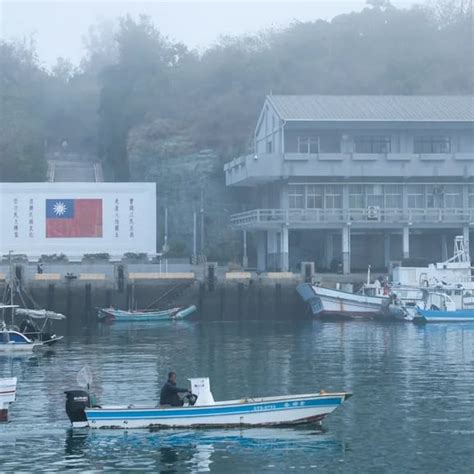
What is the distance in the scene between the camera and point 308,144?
302 ft

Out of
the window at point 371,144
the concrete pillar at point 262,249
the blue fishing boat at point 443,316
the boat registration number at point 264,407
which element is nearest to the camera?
the boat registration number at point 264,407

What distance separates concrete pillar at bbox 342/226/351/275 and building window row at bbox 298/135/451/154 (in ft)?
24.3

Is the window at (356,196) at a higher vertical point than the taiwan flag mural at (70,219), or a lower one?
higher

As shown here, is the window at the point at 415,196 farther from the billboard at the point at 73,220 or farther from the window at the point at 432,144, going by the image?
the billboard at the point at 73,220

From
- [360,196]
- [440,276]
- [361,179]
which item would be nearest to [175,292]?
[360,196]

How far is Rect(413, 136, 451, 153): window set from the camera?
92.2 m

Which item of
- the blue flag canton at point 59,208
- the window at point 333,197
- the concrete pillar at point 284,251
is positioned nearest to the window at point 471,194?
the window at point 333,197

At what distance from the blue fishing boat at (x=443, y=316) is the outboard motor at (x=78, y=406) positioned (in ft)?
145

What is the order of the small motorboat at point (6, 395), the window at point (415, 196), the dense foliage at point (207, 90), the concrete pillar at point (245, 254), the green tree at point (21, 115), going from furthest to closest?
the green tree at point (21, 115), the dense foliage at point (207, 90), the concrete pillar at point (245, 254), the window at point (415, 196), the small motorboat at point (6, 395)

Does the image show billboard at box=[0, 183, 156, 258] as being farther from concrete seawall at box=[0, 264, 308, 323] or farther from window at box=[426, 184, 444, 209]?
window at box=[426, 184, 444, 209]

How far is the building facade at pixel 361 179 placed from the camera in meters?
88.5

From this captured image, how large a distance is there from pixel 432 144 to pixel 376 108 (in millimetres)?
5205

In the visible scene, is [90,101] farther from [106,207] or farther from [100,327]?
[100,327]

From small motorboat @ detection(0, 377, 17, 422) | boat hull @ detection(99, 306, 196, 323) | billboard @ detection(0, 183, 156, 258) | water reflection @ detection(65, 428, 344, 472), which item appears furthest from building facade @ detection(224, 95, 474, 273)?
water reflection @ detection(65, 428, 344, 472)
